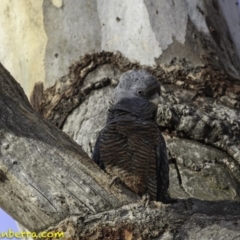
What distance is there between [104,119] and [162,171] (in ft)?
1.66

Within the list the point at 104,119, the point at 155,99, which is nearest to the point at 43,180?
the point at 155,99

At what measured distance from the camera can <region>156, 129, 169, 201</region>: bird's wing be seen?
2297mm

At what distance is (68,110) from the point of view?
2.93 m

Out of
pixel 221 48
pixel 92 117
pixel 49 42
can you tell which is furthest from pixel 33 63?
pixel 221 48

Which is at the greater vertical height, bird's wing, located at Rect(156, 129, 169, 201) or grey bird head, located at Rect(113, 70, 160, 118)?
grey bird head, located at Rect(113, 70, 160, 118)

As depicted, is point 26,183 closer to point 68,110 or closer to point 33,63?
point 68,110

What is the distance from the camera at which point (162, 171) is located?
236cm

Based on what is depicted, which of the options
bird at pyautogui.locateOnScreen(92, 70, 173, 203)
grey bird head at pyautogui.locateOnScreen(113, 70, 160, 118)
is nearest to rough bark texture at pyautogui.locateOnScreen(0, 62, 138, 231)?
bird at pyautogui.locateOnScreen(92, 70, 173, 203)

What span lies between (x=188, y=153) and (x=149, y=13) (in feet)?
2.53

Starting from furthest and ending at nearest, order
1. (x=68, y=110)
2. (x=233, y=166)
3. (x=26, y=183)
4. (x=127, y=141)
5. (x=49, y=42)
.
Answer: (x=49, y=42) → (x=68, y=110) → (x=233, y=166) → (x=127, y=141) → (x=26, y=183)

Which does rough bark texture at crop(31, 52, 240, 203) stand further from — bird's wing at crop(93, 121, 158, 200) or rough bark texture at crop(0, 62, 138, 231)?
rough bark texture at crop(0, 62, 138, 231)

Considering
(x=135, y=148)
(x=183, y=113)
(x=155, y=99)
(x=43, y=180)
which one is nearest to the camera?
(x=43, y=180)

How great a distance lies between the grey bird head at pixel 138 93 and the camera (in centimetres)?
250

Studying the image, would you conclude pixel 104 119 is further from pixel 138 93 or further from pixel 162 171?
pixel 162 171
